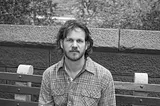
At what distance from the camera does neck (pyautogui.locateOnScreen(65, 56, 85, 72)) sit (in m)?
2.73

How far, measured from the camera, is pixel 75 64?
2727mm

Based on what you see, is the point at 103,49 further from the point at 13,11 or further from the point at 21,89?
the point at 13,11

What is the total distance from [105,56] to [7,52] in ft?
4.46

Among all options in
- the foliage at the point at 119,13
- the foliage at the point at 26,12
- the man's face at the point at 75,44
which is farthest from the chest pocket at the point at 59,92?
the foliage at the point at 26,12

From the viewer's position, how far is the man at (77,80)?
2652mm

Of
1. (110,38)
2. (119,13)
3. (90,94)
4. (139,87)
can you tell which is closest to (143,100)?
(139,87)

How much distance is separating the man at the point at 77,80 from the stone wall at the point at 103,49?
91cm

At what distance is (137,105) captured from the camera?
3.15 metres

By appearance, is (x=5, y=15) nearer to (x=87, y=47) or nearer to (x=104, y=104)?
(x=87, y=47)

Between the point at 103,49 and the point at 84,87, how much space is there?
1.07 m

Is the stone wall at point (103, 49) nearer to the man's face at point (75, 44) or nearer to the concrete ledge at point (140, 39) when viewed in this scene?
the concrete ledge at point (140, 39)

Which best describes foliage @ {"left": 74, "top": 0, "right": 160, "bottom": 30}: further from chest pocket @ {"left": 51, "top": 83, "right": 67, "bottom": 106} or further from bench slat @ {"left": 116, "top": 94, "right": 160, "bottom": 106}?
chest pocket @ {"left": 51, "top": 83, "right": 67, "bottom": 106}

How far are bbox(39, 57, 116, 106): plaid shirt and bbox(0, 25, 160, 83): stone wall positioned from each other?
96 cm

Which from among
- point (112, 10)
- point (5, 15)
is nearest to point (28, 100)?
point (5, 15)
